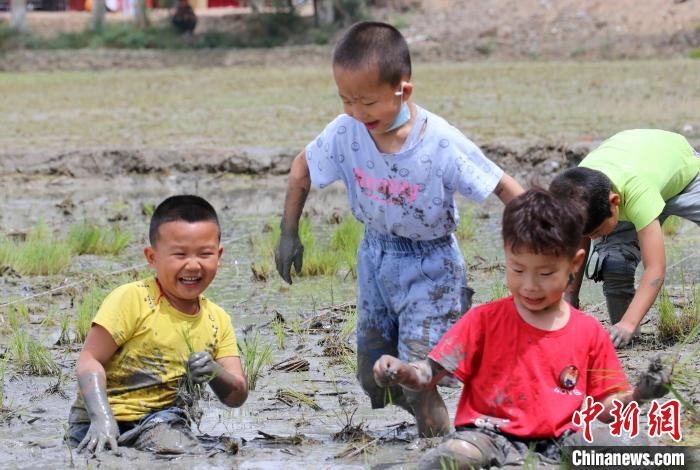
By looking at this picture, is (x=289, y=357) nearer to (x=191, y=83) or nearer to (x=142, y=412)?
(x=142, y=412)

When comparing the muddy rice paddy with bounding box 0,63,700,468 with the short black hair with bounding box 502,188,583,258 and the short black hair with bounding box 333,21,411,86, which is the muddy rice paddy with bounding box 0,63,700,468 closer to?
the short black hair with bounding box 502,188,583,258

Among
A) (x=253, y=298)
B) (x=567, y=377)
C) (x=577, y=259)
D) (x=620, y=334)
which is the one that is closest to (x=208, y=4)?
(x=253, y=298)

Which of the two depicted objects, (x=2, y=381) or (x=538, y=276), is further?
(x=2, y=381)

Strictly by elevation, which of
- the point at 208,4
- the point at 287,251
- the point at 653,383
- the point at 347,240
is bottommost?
the point at 347,240

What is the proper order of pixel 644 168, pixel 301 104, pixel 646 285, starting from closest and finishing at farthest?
1. pixel 646 285
2. pixel 644 168
3. pixel 301 104

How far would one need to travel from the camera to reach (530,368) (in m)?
3.43

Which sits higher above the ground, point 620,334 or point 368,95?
point 368,95

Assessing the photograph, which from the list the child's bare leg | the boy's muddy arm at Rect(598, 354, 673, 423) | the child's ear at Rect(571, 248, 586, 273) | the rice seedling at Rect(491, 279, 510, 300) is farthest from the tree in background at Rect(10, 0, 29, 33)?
the boy's muddy arm at Rect(598, 354, 673, 423)

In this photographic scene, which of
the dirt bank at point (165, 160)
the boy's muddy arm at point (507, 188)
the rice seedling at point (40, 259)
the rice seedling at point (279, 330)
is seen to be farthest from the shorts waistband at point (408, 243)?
the dirt bank at point (165, 160)

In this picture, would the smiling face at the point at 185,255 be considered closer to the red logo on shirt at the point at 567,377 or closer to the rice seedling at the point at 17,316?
the red logo on shirt at the point at 567,377

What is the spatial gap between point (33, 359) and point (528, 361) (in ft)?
7.60

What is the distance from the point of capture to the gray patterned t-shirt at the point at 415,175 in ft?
12.9

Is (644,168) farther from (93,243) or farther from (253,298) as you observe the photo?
(93,243)

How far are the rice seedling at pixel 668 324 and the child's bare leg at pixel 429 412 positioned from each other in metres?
1.59
